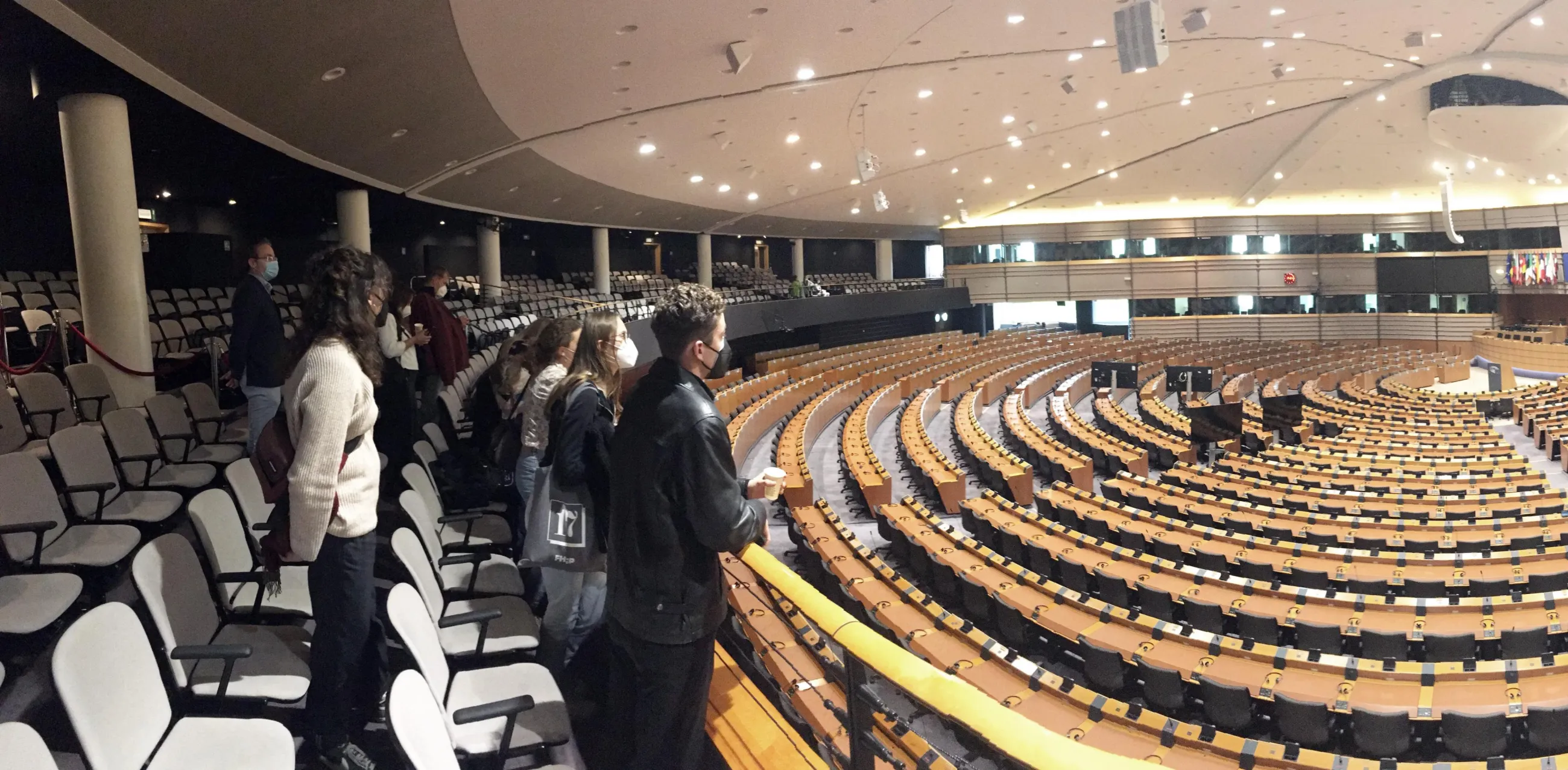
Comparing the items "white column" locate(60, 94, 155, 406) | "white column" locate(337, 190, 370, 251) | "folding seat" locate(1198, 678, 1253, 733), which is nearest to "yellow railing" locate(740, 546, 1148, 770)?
"folding seat" locate(1198, 678, 1253, 733)

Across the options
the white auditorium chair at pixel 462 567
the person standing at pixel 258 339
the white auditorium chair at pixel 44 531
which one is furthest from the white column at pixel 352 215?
the white auditorium chair at pixel 462 567

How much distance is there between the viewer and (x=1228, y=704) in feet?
16.2

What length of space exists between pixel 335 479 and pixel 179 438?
3276mm

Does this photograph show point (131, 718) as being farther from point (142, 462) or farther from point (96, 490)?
point (142, 462)

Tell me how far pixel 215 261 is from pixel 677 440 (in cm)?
1542

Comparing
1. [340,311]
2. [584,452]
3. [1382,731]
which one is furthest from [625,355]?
[1382,731]

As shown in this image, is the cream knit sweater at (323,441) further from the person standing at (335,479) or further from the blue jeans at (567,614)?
the blue jeans at (567,614)

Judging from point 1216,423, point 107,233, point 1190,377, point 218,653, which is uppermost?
point 107,233

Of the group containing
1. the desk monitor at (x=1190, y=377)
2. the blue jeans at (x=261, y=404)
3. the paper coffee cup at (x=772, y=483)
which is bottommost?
the desk monitor at (x=1190, y=377)

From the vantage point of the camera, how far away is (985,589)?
256 inches

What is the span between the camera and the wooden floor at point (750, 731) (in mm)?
2121

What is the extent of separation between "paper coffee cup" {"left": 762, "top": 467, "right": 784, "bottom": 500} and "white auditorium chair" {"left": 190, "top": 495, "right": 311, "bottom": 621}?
1834mm

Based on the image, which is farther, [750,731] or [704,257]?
[704,257]

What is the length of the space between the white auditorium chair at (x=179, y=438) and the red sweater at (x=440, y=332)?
51.8 inches
